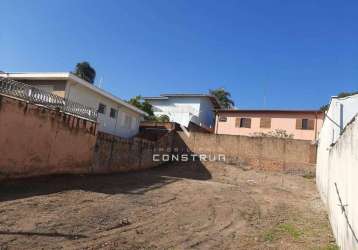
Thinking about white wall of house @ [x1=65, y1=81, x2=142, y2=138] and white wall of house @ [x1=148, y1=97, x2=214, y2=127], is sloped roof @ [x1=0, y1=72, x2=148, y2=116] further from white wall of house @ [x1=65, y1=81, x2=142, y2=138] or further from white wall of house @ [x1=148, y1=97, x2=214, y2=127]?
white wall of house @ [x1=148, y1=97, x2=214, y2=127]

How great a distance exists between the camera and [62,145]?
13.4 m

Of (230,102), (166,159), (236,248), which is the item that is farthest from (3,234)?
(230,102)

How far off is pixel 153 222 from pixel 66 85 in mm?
12210

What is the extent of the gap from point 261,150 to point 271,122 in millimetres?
7013

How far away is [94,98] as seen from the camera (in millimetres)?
19969

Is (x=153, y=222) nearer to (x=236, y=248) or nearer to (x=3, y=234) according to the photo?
(x=236, y=248)

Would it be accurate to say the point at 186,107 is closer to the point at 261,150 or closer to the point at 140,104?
the point at 140,104

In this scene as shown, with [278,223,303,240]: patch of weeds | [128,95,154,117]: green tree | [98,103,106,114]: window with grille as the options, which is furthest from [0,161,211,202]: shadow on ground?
[128,95,154,117]: green tree

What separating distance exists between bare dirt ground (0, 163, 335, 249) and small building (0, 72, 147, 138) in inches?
242

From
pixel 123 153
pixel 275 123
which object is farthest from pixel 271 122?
pixel 123 153

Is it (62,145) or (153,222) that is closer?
(153,222)

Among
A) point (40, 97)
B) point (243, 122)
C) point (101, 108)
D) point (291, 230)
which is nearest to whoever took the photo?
point (291, 230)

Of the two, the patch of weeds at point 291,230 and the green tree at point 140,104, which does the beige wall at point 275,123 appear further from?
the patch of weeds at point 291,230

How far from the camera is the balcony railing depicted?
1120 centimetres
